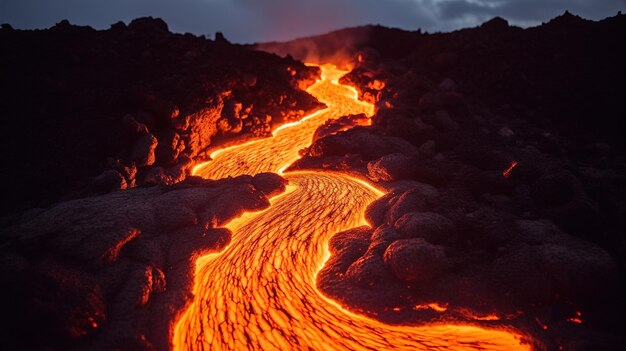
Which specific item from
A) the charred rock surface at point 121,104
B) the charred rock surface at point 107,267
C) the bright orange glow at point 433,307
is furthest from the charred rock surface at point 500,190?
the charred rock surface at point 121,104

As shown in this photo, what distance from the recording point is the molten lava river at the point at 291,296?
10.7 ft

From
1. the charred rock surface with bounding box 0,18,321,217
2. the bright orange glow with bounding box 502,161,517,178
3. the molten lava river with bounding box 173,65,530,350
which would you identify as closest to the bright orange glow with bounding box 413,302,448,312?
the molten lava river with bounding box 173,65,530,350

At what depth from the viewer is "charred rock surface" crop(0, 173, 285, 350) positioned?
3010mm

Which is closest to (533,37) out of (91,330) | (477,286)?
(477,286)

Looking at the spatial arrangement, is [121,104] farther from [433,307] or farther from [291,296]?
[433,307]

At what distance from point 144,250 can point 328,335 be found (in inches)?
104

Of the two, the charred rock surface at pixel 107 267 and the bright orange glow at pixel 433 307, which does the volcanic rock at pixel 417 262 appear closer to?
the bright orange glow at pixel 433 307

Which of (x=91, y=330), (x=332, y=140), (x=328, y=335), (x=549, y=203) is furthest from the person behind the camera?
(x=332, y=140)

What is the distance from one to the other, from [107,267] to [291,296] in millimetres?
2275

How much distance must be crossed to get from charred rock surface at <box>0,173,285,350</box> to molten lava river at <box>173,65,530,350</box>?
266mm

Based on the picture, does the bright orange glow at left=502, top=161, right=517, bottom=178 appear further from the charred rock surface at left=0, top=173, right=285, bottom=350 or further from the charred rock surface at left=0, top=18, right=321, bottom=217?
the charred rock surface at left=0, top=18, right=321, bottom=217

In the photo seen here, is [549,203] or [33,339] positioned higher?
[549,203]

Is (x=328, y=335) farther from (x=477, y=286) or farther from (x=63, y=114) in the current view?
(x=63, y=114)

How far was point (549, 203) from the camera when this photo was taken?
15.8 ft
